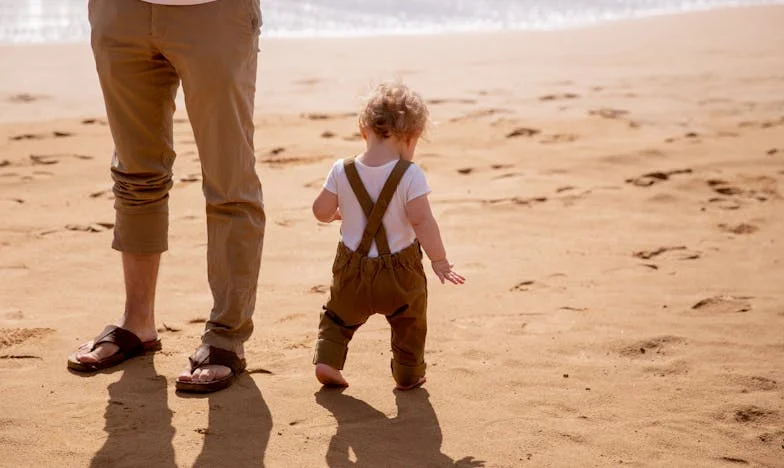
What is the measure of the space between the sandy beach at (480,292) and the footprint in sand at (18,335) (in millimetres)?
10

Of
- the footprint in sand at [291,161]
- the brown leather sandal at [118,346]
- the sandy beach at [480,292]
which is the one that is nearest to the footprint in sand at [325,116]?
the sandy beach at [480,292]

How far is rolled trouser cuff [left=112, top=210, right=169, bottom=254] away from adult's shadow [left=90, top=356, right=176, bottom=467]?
363 mm

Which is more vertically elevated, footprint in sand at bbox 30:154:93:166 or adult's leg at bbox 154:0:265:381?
adult's leg at bbox 154:0:265:381

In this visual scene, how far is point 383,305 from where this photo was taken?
3.29m

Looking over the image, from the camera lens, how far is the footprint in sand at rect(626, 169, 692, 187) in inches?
229

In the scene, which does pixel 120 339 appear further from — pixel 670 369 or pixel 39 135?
pixel 39 135

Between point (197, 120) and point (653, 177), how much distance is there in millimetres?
3264

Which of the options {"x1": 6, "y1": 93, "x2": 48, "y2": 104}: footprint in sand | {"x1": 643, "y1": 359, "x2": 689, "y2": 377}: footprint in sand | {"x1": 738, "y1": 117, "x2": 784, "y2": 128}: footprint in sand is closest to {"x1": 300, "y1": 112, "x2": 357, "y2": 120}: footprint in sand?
{"x1": 6, "y1": 93, "x2": 48, "y2": 104}: footprint in sand

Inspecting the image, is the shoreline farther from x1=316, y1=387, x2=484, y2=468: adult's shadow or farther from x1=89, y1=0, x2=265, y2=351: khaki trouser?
x1=316, y1=387, x2=484, y2=468: adult's shadow

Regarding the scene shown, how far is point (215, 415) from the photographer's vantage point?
10.4 feet

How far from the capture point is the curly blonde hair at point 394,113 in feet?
10.7

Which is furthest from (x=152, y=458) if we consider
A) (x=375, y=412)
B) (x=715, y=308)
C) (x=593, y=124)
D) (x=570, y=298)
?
(x=593, y=124)

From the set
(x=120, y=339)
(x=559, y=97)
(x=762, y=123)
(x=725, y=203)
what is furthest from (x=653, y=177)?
(x=120, y=339)

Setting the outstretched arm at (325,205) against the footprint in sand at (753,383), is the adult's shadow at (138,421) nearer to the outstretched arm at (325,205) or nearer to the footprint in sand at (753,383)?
the outstretched arm at (325,205)
